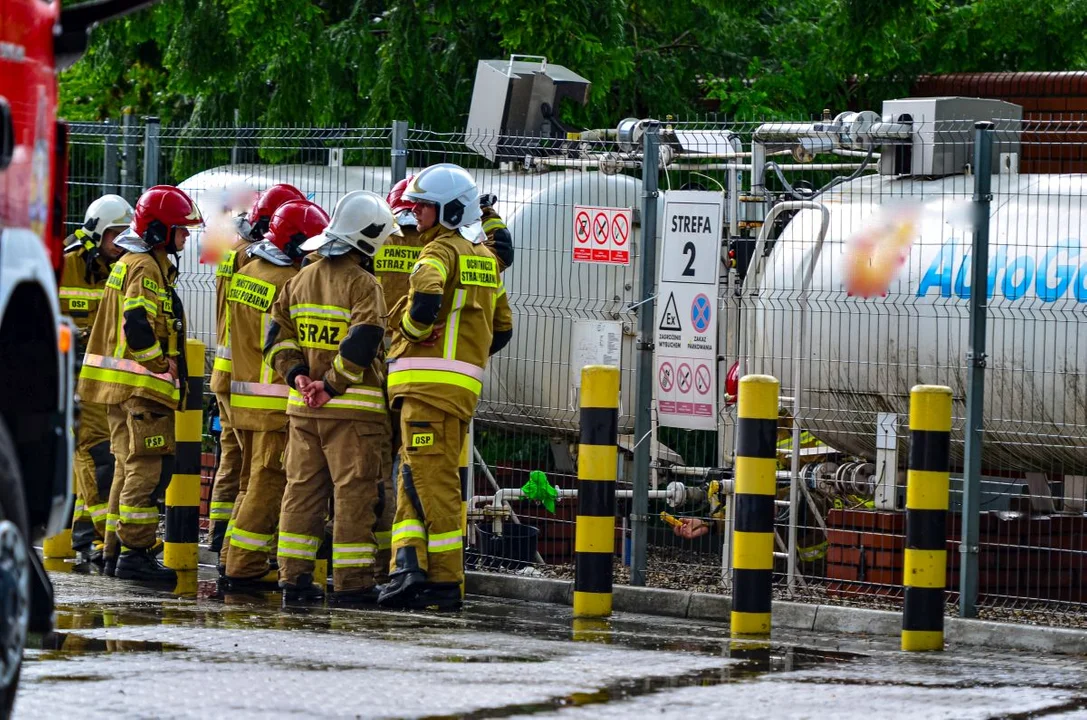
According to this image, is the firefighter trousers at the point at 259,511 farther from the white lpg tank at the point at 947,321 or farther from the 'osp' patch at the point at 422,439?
the white lpg tank at the point at 947,321

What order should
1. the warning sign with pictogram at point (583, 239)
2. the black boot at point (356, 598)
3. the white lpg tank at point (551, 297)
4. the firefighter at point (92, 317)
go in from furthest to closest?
the firefighter at point (92, 317), the white lpg tank at point (551, 297), the warning sign with pictogram at point (583, 239), the black boot at point (356, 598)

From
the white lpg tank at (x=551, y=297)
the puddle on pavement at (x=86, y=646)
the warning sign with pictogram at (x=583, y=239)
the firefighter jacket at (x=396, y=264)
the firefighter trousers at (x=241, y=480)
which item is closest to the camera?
the puddle on pavement at (x=86, y=646)

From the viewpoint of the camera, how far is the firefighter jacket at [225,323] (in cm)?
1119

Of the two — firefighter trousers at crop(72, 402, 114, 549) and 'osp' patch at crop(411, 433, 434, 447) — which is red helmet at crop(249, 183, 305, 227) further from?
'osp' patch at crop(411, 433, 434, 447)

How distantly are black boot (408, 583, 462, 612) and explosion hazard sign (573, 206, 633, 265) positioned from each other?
2268 mm

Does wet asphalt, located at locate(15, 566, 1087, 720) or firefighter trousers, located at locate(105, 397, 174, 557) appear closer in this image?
wet asphalt, located at locate(15, 566, 1087, 720)

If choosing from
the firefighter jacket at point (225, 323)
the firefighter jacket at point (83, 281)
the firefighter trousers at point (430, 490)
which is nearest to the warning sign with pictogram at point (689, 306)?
the firefighter trousers at point (430, 490)

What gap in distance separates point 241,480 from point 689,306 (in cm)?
275

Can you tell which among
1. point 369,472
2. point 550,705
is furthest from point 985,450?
point 550,705

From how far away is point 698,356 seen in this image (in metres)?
10.4

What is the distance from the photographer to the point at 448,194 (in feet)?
32.4

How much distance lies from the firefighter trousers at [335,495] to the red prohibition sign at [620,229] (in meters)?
1.95

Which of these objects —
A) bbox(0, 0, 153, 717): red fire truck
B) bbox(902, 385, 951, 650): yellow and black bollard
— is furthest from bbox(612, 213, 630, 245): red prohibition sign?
bbox(0, 0, 153, 717): red fire truck

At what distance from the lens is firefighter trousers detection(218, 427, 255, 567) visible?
10.8m
